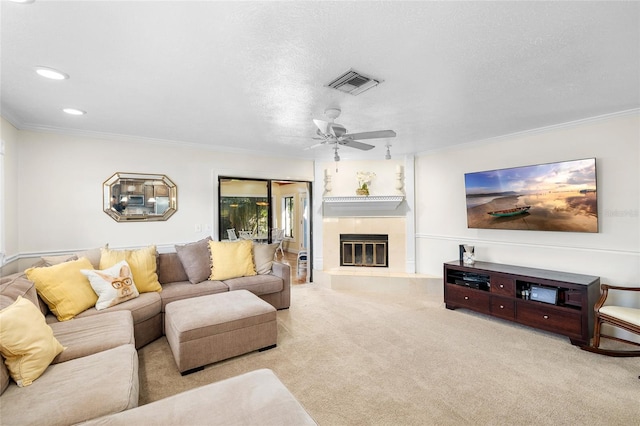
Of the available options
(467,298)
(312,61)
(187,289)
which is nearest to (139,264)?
(187,289)

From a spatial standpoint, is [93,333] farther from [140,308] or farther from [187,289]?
[187,289]

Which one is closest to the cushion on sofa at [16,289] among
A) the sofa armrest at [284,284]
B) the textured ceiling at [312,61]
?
the textured ceiling at [312,61]

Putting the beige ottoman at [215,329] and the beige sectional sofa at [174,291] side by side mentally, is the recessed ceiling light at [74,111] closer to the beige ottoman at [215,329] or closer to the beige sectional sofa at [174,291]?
the beige sectional sofa at [174,291]

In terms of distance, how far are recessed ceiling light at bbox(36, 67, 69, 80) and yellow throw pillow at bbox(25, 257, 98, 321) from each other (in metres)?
1.64

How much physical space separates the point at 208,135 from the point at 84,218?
6.36 feet

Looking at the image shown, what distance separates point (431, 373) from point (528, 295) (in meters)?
1.88

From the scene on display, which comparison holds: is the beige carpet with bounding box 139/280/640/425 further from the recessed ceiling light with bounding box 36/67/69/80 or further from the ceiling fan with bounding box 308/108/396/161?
the recessed ceiling light with bounding box 36/67/69/80

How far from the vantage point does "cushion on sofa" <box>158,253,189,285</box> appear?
150 inches

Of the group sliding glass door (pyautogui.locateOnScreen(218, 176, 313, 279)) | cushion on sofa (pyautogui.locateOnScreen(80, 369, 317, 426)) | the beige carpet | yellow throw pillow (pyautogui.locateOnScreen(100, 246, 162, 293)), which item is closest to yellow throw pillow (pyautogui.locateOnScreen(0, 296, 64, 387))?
cushion on sofa (pyautogui.locateOnScreen(80, 369, 317, 426))

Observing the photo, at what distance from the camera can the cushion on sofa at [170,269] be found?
3.80 meters

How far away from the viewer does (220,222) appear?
195 inches

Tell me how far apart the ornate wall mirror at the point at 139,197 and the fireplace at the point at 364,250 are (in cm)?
315

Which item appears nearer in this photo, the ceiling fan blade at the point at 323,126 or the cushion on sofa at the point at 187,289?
the ceiling fan blade at the point at 323,126

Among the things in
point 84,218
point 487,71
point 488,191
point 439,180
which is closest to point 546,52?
point 487,71
